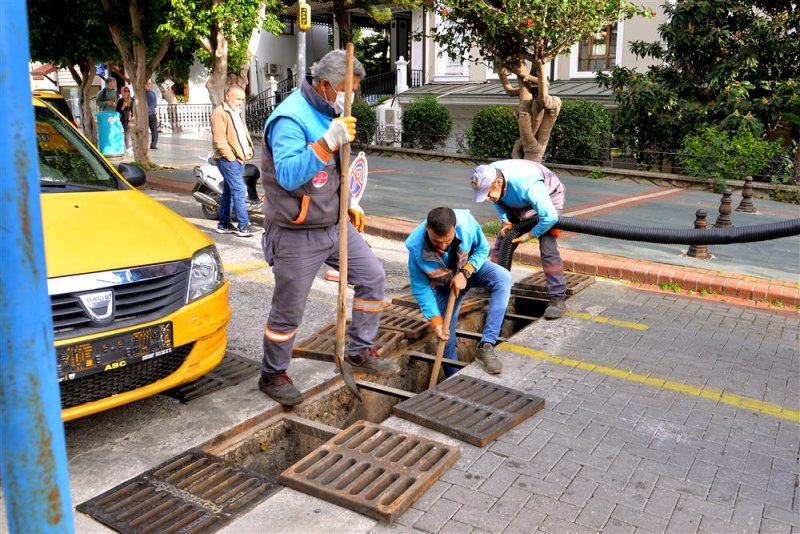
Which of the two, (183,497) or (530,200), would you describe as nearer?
(183,497)

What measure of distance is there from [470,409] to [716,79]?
11.6m

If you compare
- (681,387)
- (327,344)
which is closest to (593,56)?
(681,387)

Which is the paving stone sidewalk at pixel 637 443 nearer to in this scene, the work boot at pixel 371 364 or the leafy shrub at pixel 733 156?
the work boot at pixel 371 364

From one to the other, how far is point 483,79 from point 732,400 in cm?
1842

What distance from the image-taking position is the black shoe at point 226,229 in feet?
29.8

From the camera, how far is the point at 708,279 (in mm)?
6898

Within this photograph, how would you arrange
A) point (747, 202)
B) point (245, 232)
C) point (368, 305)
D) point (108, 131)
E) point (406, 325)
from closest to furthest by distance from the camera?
1. point (368, 305)
2. point (406, 325)
3. point (245, 232)
4. point (747, 202)
5. point (108, 131)

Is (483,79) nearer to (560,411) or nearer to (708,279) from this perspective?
(708,279)

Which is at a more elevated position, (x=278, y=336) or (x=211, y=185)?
(x=211, y=185)

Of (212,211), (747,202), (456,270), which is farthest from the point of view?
(747,202)

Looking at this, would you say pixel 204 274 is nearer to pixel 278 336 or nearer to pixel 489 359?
pixel 278 336

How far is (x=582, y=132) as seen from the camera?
14555 mm

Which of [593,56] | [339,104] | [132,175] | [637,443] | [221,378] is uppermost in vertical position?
[593,56]

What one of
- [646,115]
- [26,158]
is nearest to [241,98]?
[26,158]
